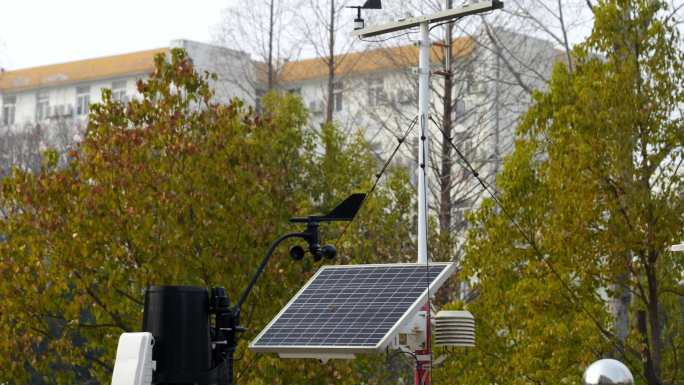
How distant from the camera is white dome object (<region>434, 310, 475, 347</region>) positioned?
54.4 feet

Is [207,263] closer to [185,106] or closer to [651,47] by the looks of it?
[185,106]

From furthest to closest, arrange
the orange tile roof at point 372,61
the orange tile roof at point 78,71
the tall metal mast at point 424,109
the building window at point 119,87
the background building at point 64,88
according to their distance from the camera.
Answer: the orange tile roof at point 78,71 → the building window at point 119,87 → the background building at point 64,88 → the orange tile roof at point 372,61 → the tall metal mast at point 424,109

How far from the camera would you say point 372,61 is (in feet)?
166

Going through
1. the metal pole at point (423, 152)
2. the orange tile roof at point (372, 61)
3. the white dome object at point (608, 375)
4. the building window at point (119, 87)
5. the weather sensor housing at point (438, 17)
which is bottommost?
the white dome object at point (608, 375)

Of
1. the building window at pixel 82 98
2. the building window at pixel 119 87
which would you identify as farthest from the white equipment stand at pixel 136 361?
the building window at pixel 82 98

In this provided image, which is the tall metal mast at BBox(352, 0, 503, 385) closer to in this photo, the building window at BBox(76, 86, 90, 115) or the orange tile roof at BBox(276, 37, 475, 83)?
the orange tile roof at BBox(276, 37, 475, 83)

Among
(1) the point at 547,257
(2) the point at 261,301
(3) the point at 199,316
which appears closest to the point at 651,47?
(1) the point at 547,257

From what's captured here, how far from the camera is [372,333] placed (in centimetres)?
1495

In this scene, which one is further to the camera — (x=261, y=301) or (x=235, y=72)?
(x=235, y=72)

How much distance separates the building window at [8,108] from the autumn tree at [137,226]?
2439 inches

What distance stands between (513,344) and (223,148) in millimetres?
5576

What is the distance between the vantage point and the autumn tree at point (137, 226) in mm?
20188

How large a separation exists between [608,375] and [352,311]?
7.96 metres

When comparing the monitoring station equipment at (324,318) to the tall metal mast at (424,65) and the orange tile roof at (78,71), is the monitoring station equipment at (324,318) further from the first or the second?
the orange tile roof at (78,71)
